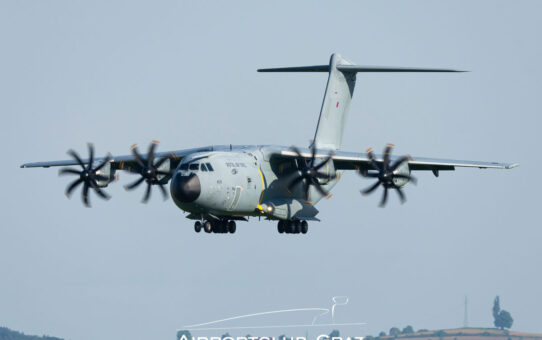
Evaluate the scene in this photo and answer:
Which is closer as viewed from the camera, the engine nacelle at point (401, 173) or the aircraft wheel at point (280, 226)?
the engine nacelle at point (401, 173)

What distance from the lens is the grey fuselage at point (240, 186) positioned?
51.3 metres

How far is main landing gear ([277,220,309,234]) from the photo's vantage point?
189 ft

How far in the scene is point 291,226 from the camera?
57.6m

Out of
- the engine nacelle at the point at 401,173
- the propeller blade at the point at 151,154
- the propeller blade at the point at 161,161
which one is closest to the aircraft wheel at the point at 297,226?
the engine nacelle at the point at 401,173

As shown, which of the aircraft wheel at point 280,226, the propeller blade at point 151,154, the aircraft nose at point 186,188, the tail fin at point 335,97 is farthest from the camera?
the tail fin at point 335,97

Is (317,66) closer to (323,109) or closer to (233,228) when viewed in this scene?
(323,109)

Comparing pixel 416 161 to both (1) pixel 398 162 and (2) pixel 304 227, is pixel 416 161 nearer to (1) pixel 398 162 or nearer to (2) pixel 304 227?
(1) pixel 398 162

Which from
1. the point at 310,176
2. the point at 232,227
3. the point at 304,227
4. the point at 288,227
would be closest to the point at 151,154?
the point at 232,227

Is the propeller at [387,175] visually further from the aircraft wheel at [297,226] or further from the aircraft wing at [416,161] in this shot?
the aircraft wheel at [297,226]

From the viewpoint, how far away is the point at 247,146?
5731cm

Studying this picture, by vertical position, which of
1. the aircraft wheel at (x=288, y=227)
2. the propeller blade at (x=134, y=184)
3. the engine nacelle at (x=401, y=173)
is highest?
the engine nacelle at (x=401, y=173)

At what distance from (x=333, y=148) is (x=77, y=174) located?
14305 millimetres

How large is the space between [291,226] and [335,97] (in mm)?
8654

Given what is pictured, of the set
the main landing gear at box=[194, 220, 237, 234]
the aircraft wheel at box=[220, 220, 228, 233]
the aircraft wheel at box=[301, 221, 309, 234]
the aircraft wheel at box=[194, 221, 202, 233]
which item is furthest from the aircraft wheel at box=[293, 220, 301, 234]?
the aircraft wheel at box=[194, 221, 202, 233]
